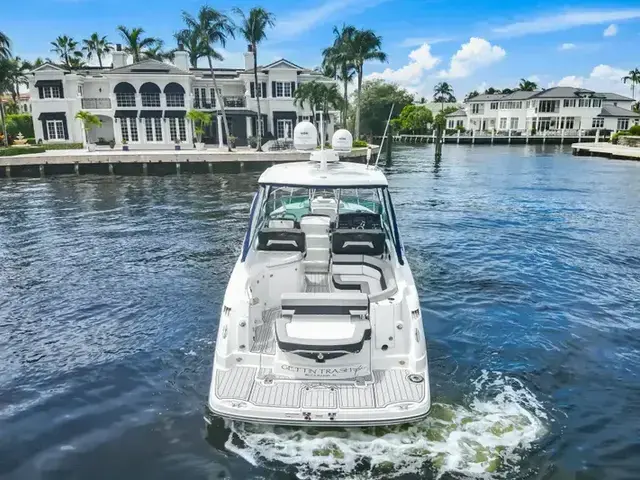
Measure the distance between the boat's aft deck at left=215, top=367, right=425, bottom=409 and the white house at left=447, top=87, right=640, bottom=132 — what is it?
290 ft

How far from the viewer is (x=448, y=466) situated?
17.1 ft

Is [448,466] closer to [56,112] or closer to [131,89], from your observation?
[131,89]

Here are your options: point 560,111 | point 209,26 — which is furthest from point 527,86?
point 209,26

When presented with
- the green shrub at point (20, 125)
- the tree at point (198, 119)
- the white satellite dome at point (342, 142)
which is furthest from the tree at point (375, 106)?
the white satellite dome at point (342, 142)

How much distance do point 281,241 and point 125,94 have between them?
45.2 meters

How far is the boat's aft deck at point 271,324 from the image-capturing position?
6.11m

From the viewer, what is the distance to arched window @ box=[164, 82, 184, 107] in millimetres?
47031

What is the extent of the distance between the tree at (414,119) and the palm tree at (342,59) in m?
36.5

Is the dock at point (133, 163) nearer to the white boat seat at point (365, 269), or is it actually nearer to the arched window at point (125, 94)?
the arched window at point (125, 94)

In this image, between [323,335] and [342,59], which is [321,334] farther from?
[342,59]

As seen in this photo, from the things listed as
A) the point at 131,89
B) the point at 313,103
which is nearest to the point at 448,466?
the point at 313,103

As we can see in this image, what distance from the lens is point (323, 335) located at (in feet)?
17.8

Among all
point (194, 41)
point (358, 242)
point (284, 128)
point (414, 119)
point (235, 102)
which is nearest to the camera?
point (358, 242)

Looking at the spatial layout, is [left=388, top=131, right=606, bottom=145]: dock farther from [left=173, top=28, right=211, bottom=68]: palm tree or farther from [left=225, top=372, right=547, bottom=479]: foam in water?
[left=225, top=372, right=547, bottom=479]: foam in water
